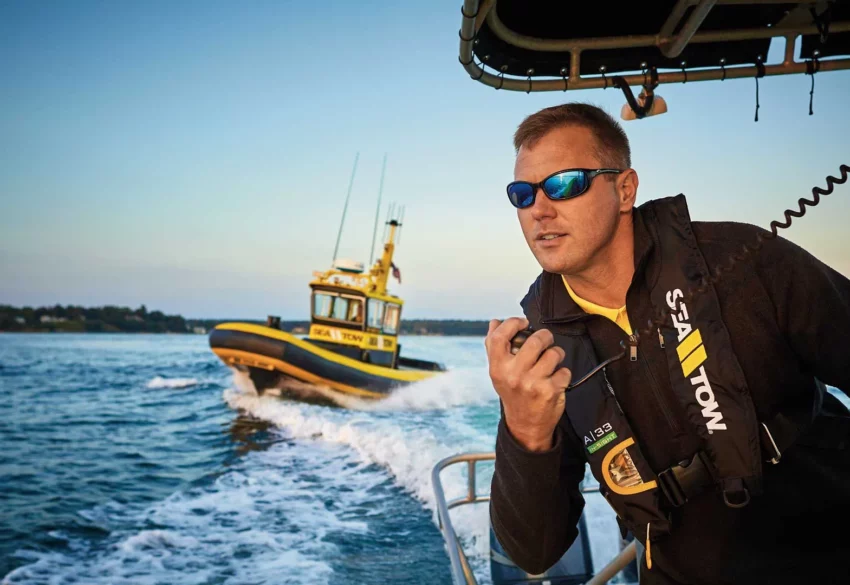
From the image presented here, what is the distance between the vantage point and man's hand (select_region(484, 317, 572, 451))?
44.6 inches

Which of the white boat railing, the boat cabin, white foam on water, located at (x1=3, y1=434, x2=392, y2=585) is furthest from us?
the boat cabin

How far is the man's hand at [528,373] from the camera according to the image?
113 cm

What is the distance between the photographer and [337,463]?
882 cm

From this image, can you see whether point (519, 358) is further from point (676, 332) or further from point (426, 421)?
point (426, 421)

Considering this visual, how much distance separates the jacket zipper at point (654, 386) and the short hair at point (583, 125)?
492 millimetres

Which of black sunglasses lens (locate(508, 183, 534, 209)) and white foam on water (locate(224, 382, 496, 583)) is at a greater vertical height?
black sunglasses lens (locate(508, 183, 534, 209))

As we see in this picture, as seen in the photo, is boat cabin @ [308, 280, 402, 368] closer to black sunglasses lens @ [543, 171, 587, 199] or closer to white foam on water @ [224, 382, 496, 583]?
white foam on water @ [224, 382, 496, 583]

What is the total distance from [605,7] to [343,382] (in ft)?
43.7

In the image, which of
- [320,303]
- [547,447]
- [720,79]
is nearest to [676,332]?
[547,447]


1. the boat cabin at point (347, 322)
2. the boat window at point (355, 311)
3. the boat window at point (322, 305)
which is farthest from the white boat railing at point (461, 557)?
the boat window at point (322, 305)

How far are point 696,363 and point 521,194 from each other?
0.62 meters

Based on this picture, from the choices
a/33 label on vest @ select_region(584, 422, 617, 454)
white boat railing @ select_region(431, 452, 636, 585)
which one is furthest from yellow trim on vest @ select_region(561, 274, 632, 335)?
white boat railing @ select_region(431, 452, 636, 585)

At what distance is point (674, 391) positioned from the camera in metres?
1.46

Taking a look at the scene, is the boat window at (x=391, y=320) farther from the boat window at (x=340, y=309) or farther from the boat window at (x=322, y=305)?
the boat window at (x=322, y=305)
